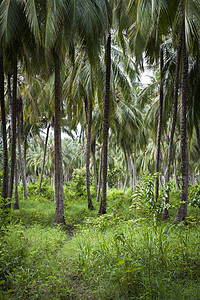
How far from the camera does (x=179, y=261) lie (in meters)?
4.21

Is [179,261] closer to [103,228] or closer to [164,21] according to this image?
[103,228]

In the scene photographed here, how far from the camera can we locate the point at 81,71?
1242 centimetres

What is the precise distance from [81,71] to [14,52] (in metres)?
4.34

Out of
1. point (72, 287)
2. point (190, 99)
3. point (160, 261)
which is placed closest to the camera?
point (72, 287)

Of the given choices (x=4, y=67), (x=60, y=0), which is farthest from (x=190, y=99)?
(x=4, y=67)

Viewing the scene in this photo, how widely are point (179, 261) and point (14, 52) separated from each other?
7971 millimetres

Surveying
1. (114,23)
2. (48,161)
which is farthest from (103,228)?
(48,161)

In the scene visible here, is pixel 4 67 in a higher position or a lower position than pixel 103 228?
higher

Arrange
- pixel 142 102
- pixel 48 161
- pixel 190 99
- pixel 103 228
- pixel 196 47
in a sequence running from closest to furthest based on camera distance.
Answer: pixel 103 228, pixel 196 47, pixel 190 99, pixel 142 102, pixel 48 161

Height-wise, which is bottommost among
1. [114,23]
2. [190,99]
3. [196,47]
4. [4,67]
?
[190,99]

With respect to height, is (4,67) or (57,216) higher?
(4,67)

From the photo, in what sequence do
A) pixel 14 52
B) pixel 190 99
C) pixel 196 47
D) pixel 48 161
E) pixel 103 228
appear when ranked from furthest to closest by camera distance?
1. pixel 48 161
2. pixel 190 99
3. pixel 196 47
4. pixel 14 52
5. pixel 103 228

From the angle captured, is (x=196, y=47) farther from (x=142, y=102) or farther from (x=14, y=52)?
(x=14, y=52)

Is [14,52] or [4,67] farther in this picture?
[4,67]
